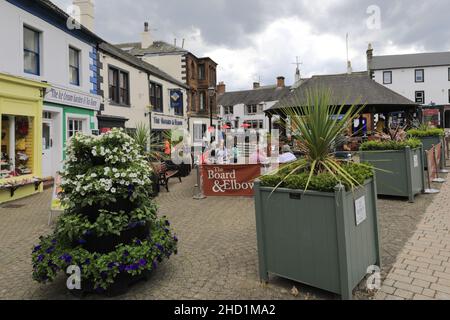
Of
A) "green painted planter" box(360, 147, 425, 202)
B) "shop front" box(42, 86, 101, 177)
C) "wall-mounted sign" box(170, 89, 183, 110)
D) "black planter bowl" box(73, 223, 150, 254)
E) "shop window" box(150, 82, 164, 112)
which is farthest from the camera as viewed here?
"wall-mounted sign" box(170, 89, 183, 110)

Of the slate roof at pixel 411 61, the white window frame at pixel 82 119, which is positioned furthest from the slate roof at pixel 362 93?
the slate roof at pixel 411 61

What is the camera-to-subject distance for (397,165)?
8070mm

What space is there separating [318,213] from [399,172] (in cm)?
559

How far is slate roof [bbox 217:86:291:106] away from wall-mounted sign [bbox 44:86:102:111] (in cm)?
3907

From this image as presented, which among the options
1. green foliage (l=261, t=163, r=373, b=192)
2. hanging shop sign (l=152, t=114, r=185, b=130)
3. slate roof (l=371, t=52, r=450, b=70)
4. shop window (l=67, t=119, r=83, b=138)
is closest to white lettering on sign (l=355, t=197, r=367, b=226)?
green foliage (l=261, t=163, r=373, b=192)

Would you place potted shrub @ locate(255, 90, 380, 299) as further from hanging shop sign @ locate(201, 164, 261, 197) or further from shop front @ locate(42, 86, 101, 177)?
shop front @ locate(42, 86, 101, 177)

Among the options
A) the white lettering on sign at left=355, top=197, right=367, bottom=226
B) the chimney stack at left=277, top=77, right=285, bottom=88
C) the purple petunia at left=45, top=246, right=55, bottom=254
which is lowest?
the purple petunia at left=45, top=246, right=55, bottom=254

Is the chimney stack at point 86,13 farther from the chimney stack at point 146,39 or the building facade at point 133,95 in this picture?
the chimney stack at point 146,39

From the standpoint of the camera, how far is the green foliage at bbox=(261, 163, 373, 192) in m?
3.41

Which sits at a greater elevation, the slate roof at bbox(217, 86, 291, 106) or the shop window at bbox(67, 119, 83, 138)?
the slate roof at bbox(217, 86, 291, 106)

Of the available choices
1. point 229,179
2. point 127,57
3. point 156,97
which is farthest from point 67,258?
point 156,97

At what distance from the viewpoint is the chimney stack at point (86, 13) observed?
15.9m

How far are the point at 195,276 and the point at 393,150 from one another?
5958mm
